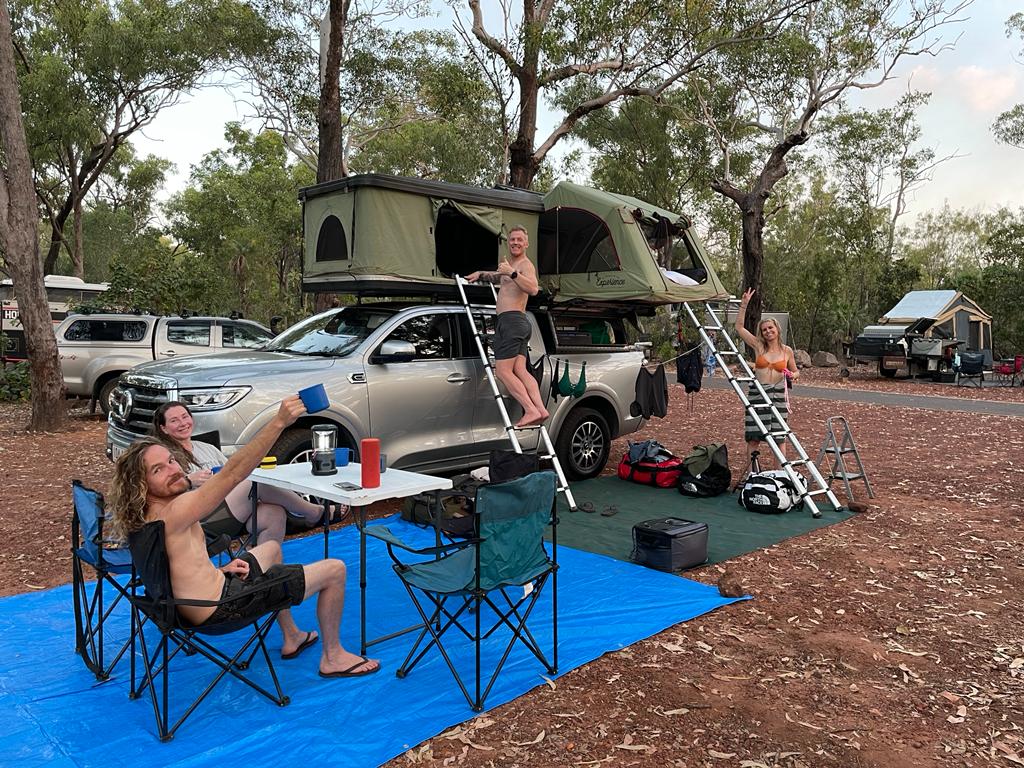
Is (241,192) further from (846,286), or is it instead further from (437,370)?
(846,286)

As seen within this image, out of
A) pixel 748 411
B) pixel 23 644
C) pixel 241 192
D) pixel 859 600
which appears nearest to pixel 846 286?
pixel 241 192

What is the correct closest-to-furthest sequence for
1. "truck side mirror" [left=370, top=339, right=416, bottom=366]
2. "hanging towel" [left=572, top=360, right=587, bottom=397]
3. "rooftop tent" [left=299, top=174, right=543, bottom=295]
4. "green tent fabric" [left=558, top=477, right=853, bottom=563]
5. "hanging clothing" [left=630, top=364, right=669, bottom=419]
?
"green tent fabric" [left=558, top=477, right=853, bottom=563], "truck side mirror" [left=370, top=339, right=416, bottom=366], "rooftop tent" [left=299, top=174, right=543, bottom=295], "hanging towel" [left=572, top=360, right=587, bottom=397], "hanging clothing" [left=630, top=364, right=669, bottom=419]

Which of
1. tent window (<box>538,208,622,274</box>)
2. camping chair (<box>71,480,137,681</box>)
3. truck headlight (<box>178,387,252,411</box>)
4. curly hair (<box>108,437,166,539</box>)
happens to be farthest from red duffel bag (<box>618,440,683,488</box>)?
curly hair (<box>108,437,166,539</box>)

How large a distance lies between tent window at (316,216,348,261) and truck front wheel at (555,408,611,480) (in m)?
2.73

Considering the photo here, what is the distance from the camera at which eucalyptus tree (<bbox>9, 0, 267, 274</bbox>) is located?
758 inches

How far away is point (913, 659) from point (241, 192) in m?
28.8

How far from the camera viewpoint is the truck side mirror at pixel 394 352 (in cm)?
638

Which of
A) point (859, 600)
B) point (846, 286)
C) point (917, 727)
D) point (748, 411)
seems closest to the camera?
point (917, 727)

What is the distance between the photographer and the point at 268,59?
19.3m

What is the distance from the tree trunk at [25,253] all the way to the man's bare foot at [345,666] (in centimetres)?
937

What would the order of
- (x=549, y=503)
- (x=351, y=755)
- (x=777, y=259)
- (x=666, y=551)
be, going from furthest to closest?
(x=777, y=259), (x=666, y=551), (x=549, y=503), (x=351, y=755)

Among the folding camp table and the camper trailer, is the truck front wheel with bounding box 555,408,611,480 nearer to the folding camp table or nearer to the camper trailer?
the folding camp table

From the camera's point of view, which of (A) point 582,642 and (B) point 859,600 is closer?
(A) point 582,642

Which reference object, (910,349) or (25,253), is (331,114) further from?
(910,349)
